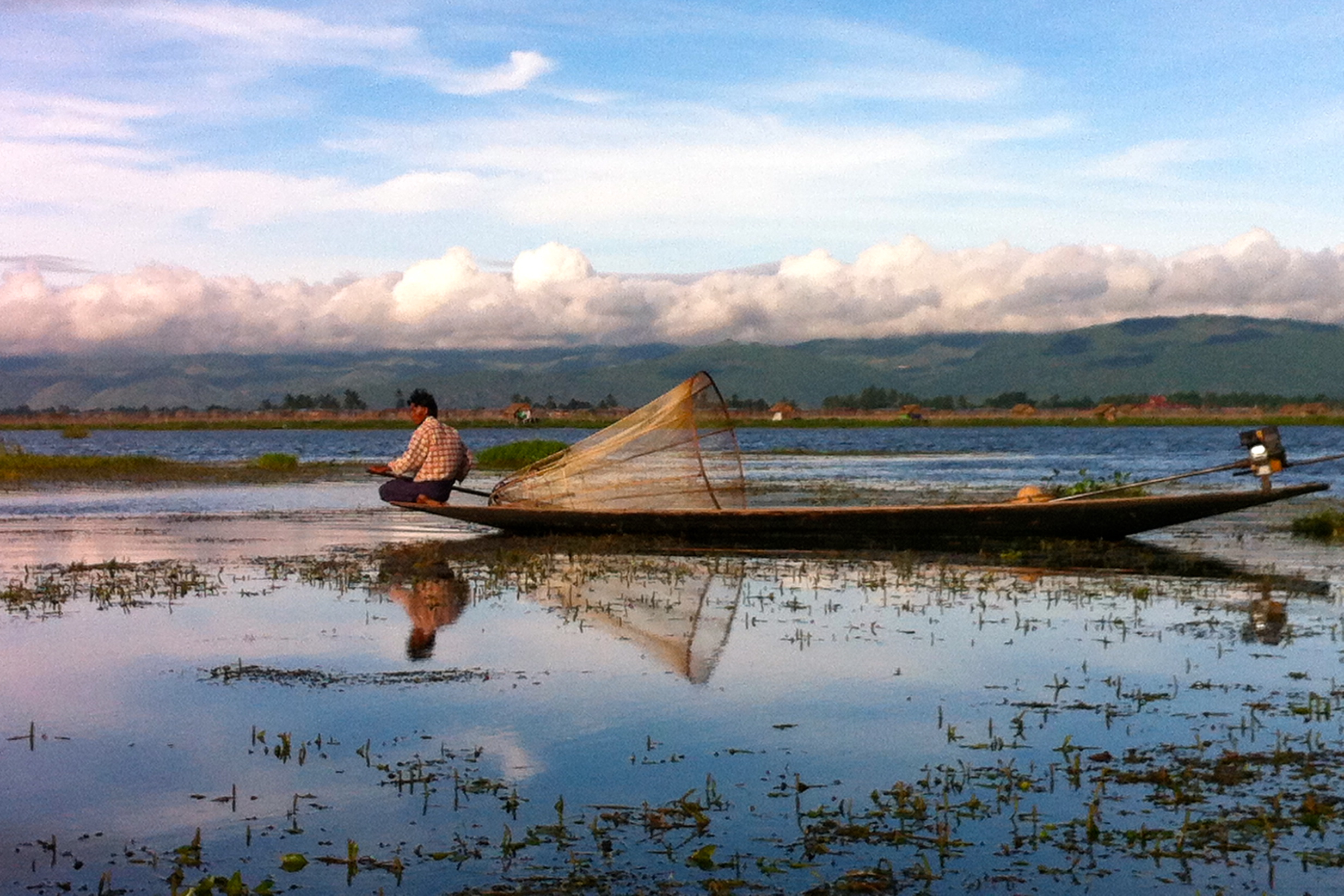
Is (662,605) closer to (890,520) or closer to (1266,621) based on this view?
(1266,621)

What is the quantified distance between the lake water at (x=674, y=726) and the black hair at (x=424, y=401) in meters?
3.00

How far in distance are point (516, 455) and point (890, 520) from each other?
27.9 meters

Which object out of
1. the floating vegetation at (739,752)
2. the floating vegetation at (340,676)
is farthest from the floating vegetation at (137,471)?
the floating vegetation at (340,676)

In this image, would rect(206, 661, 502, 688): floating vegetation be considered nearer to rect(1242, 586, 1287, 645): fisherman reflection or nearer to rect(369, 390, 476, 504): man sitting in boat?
rect(1242, 586, 1287, 645): fisherman reflection

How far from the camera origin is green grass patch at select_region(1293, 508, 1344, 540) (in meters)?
21.3

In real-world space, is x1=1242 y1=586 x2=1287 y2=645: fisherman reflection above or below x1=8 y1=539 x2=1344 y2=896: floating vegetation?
below

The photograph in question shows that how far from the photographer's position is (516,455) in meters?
45.5

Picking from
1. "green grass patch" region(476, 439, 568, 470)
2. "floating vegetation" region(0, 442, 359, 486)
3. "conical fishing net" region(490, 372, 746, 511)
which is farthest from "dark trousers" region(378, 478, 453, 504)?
"green grass patch" region(476, 439, 568, 470)

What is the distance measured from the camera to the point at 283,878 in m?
5.92

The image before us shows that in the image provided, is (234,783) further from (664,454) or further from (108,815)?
(664,454)

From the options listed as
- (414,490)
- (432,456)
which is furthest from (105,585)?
(432,456)

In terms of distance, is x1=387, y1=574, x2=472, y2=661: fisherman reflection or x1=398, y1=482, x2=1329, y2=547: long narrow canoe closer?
x1=387, y1=574, x2=472, y2=661: fisherman reflection

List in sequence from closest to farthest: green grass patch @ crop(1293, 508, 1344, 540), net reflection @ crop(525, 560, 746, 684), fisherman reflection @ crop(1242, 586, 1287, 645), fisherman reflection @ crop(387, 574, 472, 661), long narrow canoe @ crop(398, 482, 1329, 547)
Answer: net reflection @ crop(525, 560, 746, 684), fisherman reflection @ crop(387, 574, 472, 661), fisherman reflection @ crop(1242, 586, 1287, 645), long narrow canoe @ crop(398, 482, 1329, 547), green grass patch @ crop(1293, 508, 1344, 540)

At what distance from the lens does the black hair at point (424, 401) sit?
774 inches
